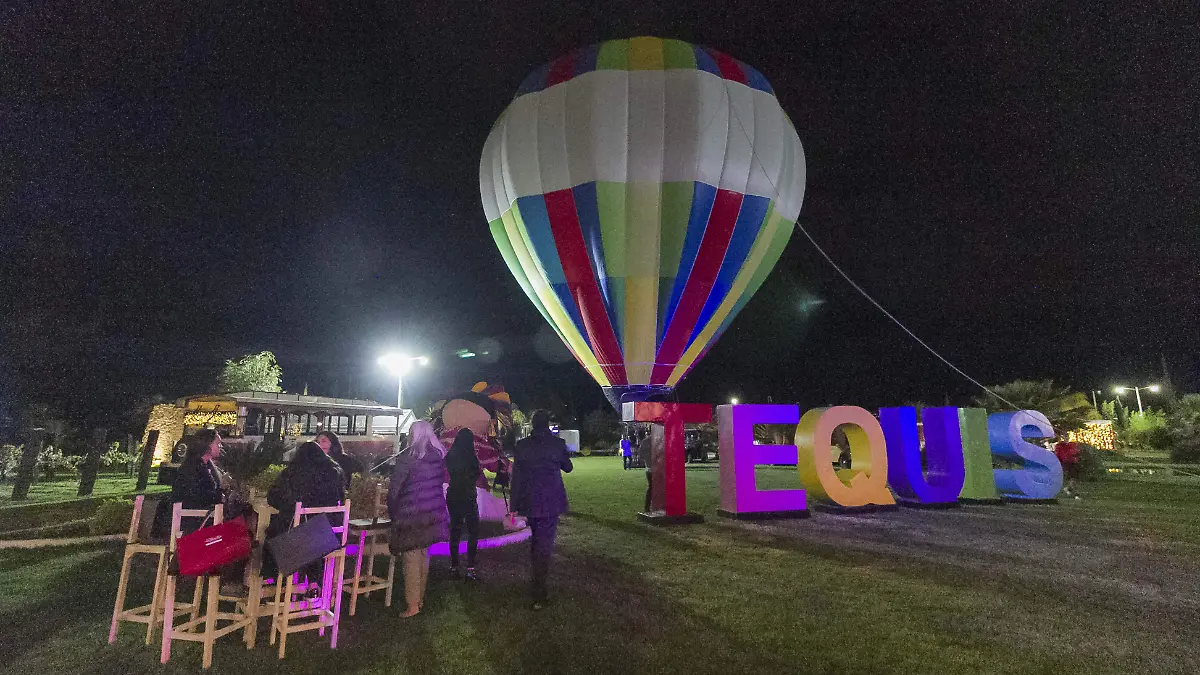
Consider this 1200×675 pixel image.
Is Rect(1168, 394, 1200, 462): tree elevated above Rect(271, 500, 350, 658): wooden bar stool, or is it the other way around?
Rect(1168, 394, 1200, 462): tree

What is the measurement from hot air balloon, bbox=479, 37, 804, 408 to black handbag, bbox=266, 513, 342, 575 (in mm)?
8229

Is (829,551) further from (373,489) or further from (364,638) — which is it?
(373,489)

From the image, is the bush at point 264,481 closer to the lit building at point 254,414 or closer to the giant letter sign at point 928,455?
the giant letter sign at point 928,455

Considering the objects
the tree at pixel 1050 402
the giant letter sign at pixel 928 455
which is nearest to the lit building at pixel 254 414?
the giant letter sign at pixel 928 455

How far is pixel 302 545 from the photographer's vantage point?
15.5ft

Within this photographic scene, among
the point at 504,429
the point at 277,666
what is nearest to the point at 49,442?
the point at 504,429

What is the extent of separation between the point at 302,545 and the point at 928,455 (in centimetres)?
1457

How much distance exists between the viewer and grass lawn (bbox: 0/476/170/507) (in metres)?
14.9

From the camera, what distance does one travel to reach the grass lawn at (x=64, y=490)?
14.9 meters

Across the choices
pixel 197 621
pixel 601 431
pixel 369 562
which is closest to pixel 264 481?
pixel 369 562

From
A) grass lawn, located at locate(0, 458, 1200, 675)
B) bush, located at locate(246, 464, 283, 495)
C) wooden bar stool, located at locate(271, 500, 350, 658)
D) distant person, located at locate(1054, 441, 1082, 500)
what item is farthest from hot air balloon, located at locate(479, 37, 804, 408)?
distant person, located at locate(1054, 441, 1082, 500)

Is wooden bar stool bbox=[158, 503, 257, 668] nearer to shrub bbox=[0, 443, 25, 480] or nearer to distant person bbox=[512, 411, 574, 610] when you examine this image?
distant person bbox=[512, 411, 574, 610]

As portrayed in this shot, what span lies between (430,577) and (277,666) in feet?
9.21

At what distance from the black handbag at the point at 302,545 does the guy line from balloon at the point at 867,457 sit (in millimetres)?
7698
